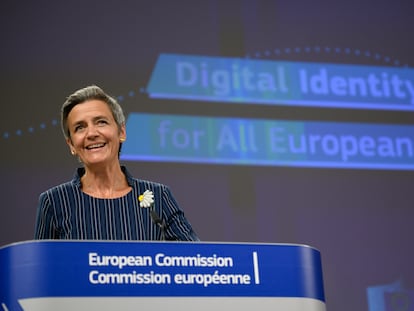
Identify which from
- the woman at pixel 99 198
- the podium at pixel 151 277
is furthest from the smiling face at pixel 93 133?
the podium at pixel 151 277

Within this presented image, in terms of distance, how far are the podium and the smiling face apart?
0.49 metres

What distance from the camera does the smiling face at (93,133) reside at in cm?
217

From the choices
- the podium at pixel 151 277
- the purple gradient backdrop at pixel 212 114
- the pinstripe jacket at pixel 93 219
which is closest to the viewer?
the podium at pixel 151 277

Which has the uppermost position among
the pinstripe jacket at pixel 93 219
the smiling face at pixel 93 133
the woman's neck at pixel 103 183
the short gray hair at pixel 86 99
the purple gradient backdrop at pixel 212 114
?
the purple gradient backdrop at pixel 212 114

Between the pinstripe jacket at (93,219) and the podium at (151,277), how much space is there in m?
0.40

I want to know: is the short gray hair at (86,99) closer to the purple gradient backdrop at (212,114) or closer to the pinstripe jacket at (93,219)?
the pinstripe jacket at (93,219)

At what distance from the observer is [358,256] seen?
14.9ft

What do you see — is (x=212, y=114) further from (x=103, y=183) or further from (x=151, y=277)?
(x=151, y=277)

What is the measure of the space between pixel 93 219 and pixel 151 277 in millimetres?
480

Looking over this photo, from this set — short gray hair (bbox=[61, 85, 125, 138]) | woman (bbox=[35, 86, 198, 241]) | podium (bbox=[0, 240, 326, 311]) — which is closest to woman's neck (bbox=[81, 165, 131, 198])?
woman (bbox=[35, 86, 198, 241])

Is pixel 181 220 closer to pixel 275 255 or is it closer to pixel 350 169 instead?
pixel 275 255

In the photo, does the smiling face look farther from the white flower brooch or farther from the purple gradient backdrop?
the purple gradient backdrop

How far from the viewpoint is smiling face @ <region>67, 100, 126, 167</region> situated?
2.17 meters

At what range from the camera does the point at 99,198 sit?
2207 mm
